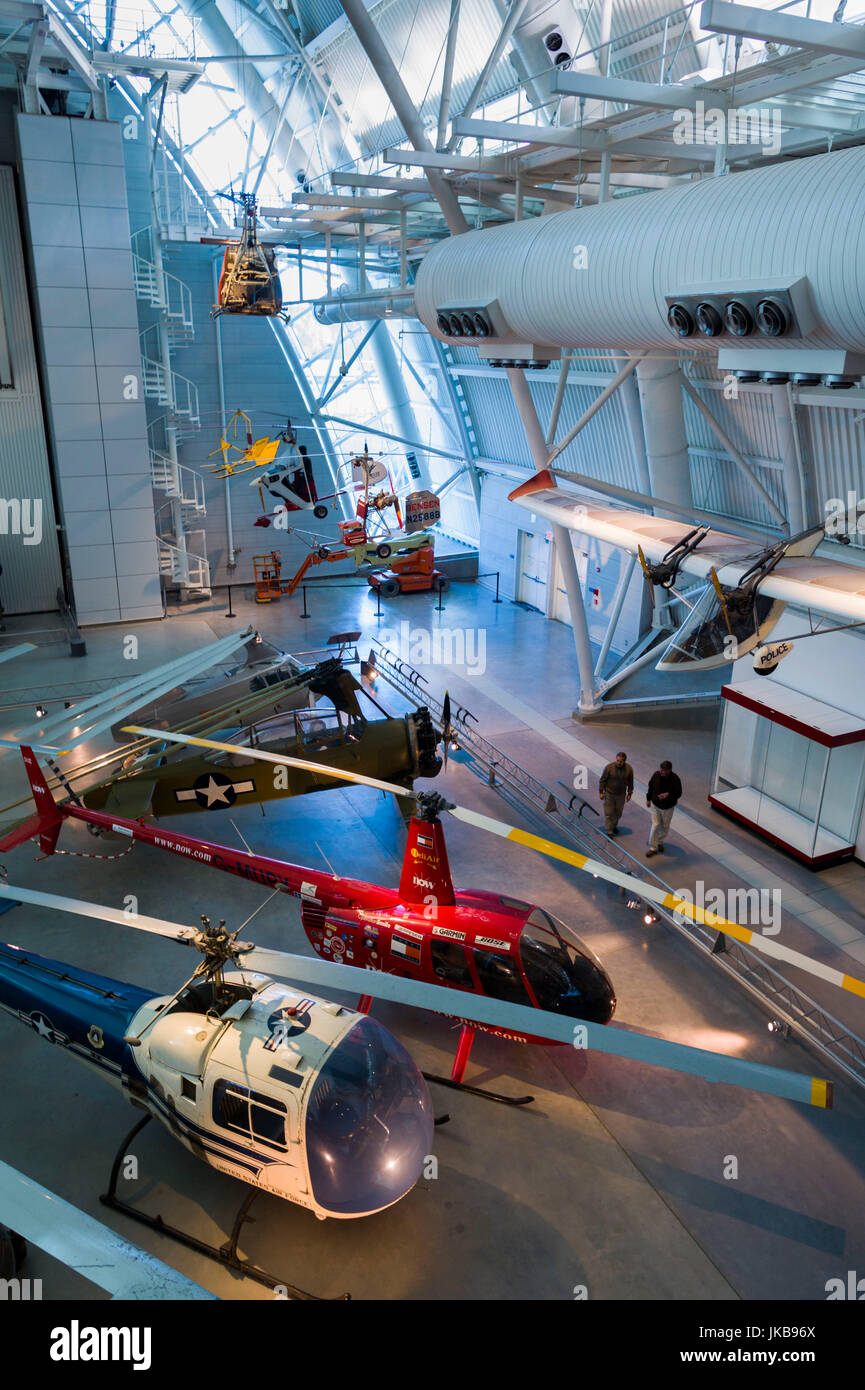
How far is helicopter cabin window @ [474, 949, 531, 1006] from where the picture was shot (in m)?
9.20

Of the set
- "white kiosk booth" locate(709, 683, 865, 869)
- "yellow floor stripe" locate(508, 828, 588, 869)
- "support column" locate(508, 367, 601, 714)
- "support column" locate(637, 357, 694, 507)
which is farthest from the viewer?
"support column" locate(508, 367, 601, 714)

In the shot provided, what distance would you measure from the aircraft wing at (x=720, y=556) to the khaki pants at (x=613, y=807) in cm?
356

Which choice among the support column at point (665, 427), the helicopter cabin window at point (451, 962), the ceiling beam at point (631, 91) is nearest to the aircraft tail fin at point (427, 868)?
the helicopter cabin window at point (451, 962)

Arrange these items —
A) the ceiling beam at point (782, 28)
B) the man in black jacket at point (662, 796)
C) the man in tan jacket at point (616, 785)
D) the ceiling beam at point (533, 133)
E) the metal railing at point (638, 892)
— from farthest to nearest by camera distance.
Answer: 1. the man in tan jacket at point (616, 785)
2. the man in black jacket at point (662, 796)
3. the ceiling beam at point (533, 133)
4. the metal railing at point (638, 892)
5. the ceiling beam at point (782, 28)

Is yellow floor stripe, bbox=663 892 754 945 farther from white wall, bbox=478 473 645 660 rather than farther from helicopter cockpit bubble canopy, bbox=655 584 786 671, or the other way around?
white wall, bbox=478 473 645 660

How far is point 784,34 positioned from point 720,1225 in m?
10.7

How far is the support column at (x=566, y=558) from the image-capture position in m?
16.8

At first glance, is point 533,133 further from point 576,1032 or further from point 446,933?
point 576,1032

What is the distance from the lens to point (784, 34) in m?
8.18

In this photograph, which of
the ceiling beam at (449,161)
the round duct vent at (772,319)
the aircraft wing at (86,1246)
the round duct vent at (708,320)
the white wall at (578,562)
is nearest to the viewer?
the aircraft wing at (86,1246)

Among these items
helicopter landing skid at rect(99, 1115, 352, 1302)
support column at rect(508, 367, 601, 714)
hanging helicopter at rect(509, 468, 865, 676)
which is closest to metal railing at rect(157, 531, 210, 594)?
support column at rect(508, 367, 601, 714)

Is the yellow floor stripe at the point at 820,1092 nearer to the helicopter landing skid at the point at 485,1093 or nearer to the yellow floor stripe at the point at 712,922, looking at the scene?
the yellow floor stripe at the point at 712,922

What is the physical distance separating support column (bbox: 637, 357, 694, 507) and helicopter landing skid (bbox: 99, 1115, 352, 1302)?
1413cm
